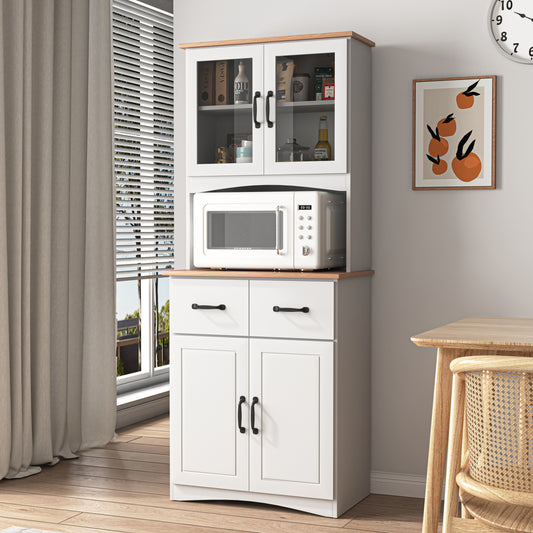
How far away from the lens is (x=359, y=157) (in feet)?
10.9

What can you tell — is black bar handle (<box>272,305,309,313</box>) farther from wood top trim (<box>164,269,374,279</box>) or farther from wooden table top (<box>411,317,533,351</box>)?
wooden table top (<box>411,317,533,351</box>)

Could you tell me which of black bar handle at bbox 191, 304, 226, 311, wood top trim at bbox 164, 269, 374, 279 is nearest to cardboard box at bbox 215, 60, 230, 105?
wood top trim at bbox 164, 269, 374, 279

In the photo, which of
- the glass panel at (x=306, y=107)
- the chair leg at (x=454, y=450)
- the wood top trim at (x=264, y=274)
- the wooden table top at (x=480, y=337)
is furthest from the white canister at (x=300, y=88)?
the chair leg at (x=454, y=450)

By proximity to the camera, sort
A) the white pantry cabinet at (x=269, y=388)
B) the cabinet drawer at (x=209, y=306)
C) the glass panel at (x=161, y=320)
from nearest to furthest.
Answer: the white pantry cabinet at (x=269, y=388)
the cabinet drawer at (x=209, y=306)
the glass panel at (x=161, y=320)

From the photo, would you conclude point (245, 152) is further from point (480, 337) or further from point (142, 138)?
point (142, 138)

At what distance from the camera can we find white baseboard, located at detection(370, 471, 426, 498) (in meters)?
3.44

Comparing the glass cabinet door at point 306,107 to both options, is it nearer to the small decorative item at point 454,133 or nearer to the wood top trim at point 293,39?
the wood top trim at point 293,39

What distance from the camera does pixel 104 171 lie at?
4.26 m

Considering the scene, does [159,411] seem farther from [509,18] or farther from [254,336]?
[509,18]

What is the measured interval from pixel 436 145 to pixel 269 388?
1.21m

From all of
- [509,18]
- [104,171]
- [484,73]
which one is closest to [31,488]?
[104,171]

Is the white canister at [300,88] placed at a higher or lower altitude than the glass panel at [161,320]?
higher

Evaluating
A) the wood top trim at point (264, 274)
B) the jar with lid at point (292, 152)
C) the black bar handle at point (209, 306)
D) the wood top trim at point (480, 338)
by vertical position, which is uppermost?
the jar with lid at point (292, 152)

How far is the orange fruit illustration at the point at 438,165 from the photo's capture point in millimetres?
3367
